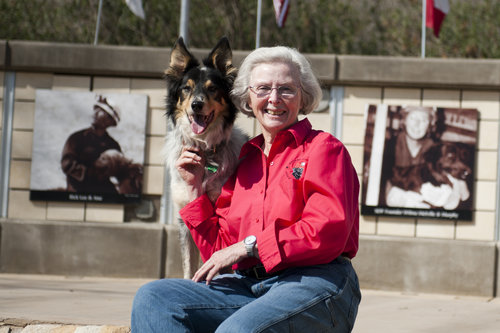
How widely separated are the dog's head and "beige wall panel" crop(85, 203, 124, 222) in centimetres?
371

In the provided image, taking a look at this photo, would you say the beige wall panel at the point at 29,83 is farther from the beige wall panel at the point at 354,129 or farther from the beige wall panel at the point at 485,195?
the beige wall panel at the point at 485,195

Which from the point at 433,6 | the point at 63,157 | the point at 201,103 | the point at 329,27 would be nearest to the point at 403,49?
the point at 329,27

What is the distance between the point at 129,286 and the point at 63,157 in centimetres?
197

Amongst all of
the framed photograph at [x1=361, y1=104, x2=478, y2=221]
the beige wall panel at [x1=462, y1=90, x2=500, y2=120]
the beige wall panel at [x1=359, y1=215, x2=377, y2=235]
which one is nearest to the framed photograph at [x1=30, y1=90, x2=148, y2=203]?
the beige wall panel at [x1=359, y1=215, x2=377, y2=235]

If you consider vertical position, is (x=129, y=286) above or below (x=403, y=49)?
below

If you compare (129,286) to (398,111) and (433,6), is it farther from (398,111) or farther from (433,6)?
(433,6)

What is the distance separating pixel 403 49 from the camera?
1702cm

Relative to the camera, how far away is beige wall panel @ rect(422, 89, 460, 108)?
7711mm

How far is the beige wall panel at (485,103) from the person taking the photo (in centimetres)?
764

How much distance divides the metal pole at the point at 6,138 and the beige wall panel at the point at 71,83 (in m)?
0.56

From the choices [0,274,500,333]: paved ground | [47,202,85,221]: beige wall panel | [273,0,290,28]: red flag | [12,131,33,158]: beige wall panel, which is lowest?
[0,274,500,333]: paved ground

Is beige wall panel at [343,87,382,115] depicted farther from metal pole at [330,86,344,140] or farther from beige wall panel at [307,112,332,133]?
beige wall panel at [307,112,332,133]

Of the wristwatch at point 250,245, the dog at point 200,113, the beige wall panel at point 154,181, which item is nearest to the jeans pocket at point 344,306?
the wristwatch at point 250,245

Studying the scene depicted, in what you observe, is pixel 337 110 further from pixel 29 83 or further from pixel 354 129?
pixel 29 83
